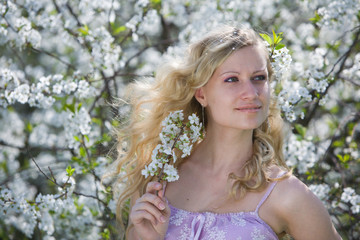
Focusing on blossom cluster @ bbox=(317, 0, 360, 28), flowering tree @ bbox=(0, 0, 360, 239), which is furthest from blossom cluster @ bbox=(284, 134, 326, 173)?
blossom cluster @ bbox=(317, 0, 360, 28)

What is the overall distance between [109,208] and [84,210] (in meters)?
0.39

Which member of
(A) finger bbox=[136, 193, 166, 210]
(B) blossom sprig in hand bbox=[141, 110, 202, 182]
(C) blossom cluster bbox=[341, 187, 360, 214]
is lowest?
(C) blossom cluster bbox=[341, 187, 360, 214]

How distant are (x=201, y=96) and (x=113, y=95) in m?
1.22

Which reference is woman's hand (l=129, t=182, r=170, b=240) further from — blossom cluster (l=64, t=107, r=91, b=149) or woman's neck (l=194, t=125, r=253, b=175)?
blossom cluster (l=64, t=107, r=91, b=149)

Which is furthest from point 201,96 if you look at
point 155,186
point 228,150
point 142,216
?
point 142,216

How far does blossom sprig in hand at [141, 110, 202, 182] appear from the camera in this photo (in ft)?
6.21

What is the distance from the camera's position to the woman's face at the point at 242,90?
200 centimetres

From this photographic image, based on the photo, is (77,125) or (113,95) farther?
(113,95)

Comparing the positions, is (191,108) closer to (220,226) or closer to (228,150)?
(228,150)

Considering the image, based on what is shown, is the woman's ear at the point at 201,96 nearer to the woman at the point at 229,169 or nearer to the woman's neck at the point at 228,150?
the woman at the point at 229,169

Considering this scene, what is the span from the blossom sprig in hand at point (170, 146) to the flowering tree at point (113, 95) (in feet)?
1.83

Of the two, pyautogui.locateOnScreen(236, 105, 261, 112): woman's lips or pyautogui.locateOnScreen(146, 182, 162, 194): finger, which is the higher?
pyautogui.locateOnScreen(236, 105, 261, 112): woman's lips

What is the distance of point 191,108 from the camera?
93.5 inches

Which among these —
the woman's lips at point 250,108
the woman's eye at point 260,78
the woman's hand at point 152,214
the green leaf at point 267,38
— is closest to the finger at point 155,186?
the woman's hand at point 152,214
